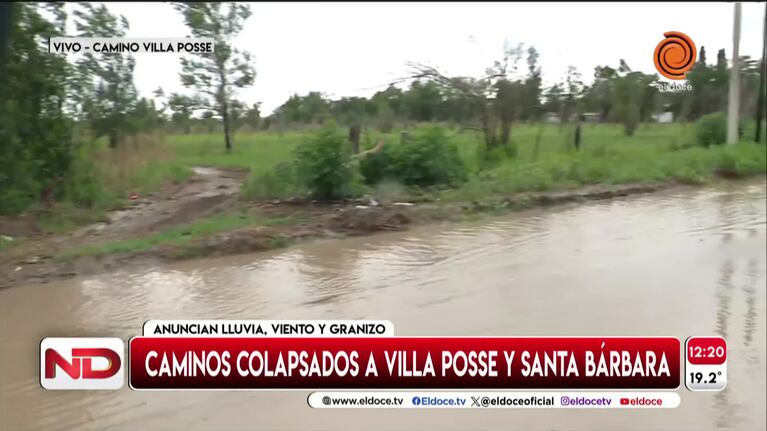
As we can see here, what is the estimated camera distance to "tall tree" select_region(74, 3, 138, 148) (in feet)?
9.98

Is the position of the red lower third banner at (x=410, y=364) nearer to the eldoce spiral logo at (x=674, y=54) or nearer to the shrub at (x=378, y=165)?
the eldoce spiral logo at (x=674, y=54)

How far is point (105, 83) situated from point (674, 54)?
11.8 ft

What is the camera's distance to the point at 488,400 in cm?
266

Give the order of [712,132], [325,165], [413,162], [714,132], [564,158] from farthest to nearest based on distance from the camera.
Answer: [564,158], [714,132], [712,132], [413,162], [325,165]

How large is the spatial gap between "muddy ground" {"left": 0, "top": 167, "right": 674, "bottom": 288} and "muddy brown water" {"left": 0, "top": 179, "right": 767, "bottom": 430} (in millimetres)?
260

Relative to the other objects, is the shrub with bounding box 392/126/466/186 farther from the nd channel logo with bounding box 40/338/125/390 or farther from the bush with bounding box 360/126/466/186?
the nd channel logo with bounding box 40/338/125/390

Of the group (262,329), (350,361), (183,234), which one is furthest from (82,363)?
(183,234)

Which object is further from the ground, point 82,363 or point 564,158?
point 564,158

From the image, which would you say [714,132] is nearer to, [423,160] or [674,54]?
[423,160]

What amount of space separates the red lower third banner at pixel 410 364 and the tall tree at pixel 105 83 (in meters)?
1.49

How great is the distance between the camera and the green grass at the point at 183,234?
609 cm

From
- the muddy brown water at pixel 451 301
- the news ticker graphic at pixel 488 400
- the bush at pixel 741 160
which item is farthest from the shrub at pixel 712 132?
the news ticker graphic at pixel 488 400

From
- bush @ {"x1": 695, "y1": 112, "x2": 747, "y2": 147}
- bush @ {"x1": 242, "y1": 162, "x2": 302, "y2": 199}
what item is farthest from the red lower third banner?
bush @ {"x1": 695, "y1": 112, "x2": 747, "y2": 147}

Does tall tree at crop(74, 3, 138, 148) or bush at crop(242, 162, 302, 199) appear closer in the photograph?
tall tree at crop(74, 3, 138, 148)
